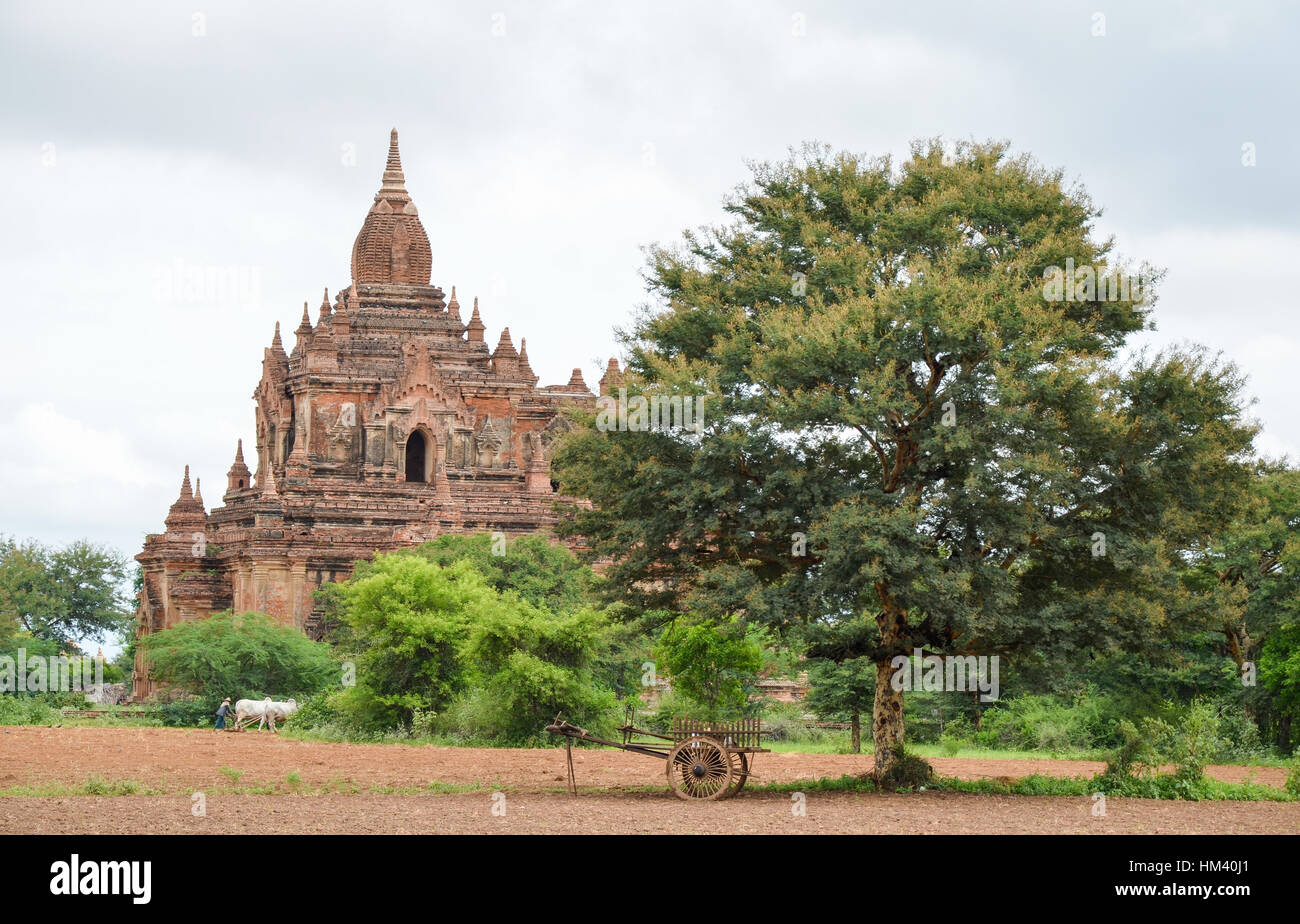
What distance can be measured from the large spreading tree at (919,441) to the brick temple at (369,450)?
97.2 feet

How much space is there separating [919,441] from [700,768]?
5.53 meters

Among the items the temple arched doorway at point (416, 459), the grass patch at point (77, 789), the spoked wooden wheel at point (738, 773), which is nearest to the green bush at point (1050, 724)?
the spoked wooden wheel at point (738, 773)

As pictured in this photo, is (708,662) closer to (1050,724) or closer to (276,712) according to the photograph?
(1050,724)

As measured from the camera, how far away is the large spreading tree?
25.1m

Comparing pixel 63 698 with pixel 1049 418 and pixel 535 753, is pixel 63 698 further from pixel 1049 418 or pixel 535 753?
pixel 1049 418

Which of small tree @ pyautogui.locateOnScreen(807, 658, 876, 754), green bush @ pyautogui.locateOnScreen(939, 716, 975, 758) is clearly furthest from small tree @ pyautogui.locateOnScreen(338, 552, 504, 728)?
green bush @ pyautogui.locateOnScreen(939, 716, 975, 758)

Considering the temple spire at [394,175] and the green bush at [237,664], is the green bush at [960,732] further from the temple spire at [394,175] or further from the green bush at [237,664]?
the temple spire at [394,175]

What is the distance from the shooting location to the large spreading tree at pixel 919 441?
82.2 ft

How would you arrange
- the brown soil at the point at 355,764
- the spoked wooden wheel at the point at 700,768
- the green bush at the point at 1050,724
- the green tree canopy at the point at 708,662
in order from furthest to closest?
the green bush at the point at 1050,724
the green tree canopy at the point at 708,662
the brown soil at the point at 355,764
the spoked wooden wheel at the point at 700,768

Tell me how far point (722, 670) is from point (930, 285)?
1617 centimetres

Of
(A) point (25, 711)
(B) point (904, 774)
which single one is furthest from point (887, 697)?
(A) point (25, 711)
